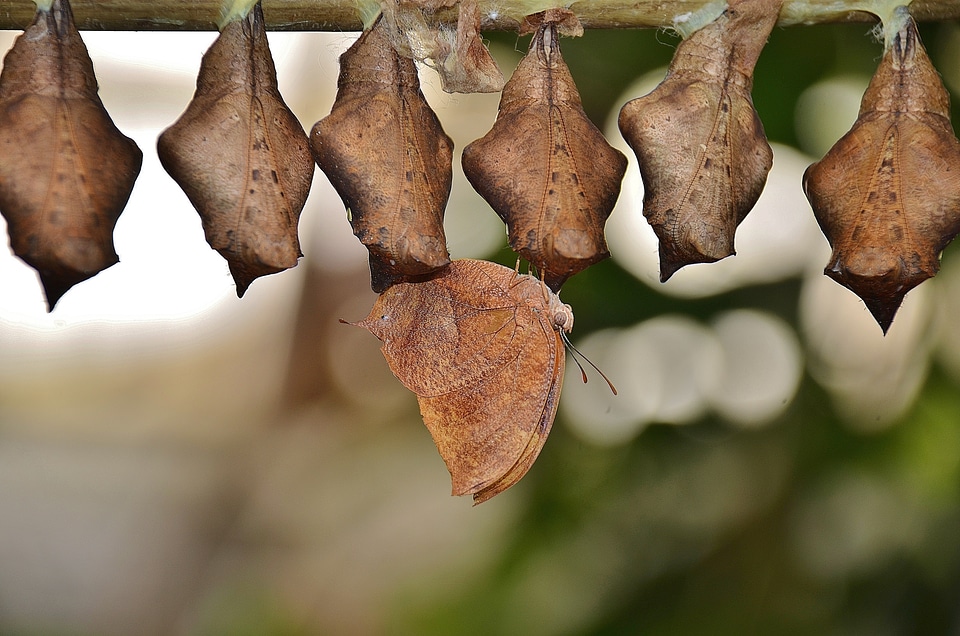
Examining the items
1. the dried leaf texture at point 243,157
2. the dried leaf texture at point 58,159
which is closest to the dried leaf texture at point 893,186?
the dried leaf texture at point 243,157

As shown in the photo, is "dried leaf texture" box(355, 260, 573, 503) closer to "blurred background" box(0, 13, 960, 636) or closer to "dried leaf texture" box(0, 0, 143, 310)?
"dried leaf texture" box(0, 0, 143, 310)

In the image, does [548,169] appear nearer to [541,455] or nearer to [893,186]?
[893,186]

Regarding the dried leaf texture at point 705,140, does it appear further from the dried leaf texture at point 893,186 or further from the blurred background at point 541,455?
the blurred background at point 541,455

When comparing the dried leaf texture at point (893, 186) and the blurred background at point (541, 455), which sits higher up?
the dried leaf texture at point (893, 186)

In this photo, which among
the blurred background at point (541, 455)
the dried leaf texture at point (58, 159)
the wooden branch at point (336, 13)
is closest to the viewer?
the dried leaf texture at point (58, 159)

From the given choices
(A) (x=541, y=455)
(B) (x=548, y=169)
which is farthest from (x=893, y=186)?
(A) (x=541, y=455)

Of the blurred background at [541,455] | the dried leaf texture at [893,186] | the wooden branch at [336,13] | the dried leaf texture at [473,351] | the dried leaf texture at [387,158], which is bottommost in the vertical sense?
the blurred background at [541,455]
